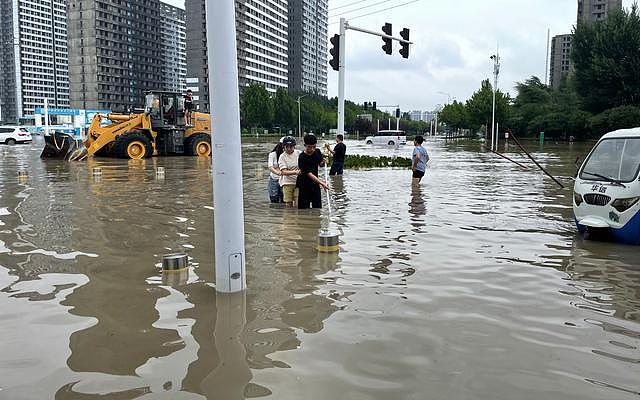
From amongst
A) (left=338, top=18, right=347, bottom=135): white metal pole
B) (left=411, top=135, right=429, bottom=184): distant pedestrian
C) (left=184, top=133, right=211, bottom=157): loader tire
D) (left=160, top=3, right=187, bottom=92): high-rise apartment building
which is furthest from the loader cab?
(left=160, top=3, right=187, bottom=92): high-rise apartment building

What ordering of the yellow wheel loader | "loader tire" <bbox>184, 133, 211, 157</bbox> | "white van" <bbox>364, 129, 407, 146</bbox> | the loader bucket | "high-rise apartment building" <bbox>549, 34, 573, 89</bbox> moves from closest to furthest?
the yellow wheel loader, the loader bucket, "loader tire" <bbox>184, 133, 211, 157</bbox>, "white van" <bbox>364, 129, 407, 146</bbox>, "high-rise apartment building" <bbox>549, 34, 573, 89</bbox>

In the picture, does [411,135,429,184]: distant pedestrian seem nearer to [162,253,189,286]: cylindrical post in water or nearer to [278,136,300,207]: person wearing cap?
[278,136,300,207]: person wearing cap

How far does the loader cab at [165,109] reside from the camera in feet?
95.3

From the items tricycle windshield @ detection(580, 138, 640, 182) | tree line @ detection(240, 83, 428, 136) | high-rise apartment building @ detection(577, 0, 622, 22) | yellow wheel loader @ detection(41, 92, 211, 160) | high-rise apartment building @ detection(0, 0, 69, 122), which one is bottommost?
tricycle windshield @ detection(580, 138, 640, 182)

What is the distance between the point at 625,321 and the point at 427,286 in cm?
196

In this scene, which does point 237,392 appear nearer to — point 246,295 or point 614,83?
point 246,295

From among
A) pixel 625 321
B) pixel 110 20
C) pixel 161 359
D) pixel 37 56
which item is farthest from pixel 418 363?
pixel 37 56

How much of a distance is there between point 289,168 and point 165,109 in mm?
19459

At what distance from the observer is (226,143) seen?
18.7 feet

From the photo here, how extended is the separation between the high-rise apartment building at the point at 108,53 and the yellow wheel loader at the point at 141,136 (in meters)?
101

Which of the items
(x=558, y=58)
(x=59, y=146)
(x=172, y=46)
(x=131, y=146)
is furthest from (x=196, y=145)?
(x=172, y=46)

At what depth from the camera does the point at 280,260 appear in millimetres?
7609

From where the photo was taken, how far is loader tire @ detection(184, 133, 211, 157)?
30.7 meters

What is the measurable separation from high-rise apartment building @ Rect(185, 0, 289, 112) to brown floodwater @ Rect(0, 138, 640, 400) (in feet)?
385
